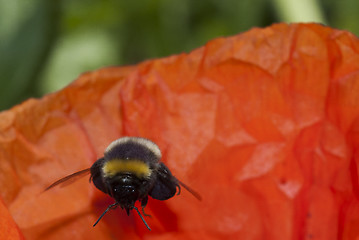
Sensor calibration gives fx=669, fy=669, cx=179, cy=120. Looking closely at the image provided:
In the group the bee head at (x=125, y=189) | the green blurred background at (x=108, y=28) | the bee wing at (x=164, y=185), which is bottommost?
the green blurred background at (x=108, y=28)

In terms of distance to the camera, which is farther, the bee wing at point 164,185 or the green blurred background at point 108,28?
the green blurred background at point 108,28

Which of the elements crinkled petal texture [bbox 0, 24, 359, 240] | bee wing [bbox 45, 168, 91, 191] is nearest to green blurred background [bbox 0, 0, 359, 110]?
crinkled petal texture [bbox 0, 24, 359, 240]

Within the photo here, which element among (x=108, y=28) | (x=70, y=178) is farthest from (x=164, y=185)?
(x=108, y=28)

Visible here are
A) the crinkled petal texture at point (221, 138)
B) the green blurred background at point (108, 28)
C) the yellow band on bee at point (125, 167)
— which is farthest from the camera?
the green blurred background at point (108, 28)

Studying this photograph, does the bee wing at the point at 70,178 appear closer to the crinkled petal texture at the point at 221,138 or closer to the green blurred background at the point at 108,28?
the crinkled petal texture at the point at 221,138

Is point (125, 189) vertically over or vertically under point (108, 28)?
over

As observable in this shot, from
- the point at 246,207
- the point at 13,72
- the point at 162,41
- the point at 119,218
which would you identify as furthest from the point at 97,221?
the point at 162,41

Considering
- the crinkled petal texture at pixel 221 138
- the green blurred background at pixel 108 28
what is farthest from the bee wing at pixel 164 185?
the green blurred background at pixel 108 28

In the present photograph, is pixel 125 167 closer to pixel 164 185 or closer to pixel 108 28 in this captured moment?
pixel 164 185
